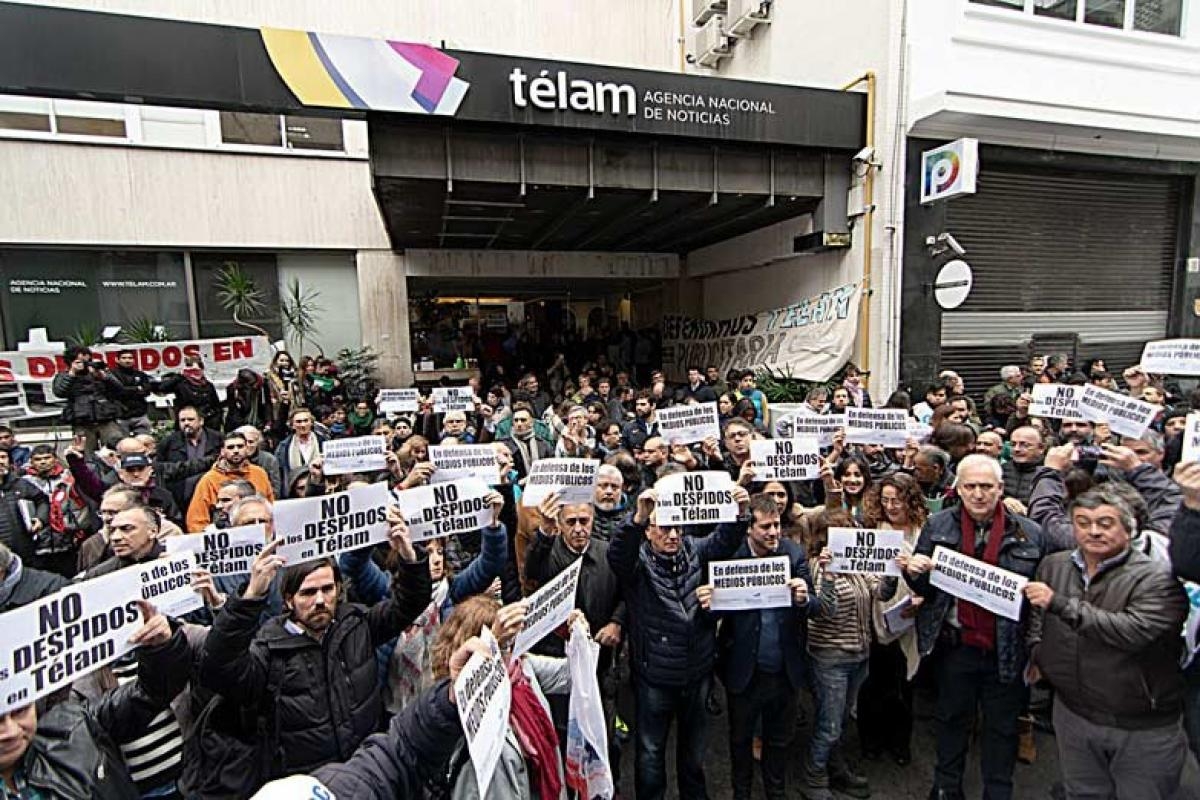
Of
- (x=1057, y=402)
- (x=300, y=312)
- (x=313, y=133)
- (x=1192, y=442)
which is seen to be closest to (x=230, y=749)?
(x=1192, y=442)

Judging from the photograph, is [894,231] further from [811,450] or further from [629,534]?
[629,534]

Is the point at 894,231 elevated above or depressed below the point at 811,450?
above

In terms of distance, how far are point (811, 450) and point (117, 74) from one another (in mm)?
8395

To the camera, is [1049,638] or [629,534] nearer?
[1049,638]

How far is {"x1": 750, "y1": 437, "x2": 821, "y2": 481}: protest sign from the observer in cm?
403

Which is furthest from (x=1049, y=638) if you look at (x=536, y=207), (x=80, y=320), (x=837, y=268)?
(x=80, y=320)

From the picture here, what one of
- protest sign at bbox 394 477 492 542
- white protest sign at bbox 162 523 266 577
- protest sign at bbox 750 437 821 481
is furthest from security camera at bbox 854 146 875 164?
white protest sign at bbox 162 523 266 577

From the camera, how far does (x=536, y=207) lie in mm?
10688

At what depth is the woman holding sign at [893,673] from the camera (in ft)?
12.5

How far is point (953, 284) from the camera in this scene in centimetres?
903

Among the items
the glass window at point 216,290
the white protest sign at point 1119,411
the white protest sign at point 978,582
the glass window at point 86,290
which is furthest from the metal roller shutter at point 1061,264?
the glass window at point 86,290

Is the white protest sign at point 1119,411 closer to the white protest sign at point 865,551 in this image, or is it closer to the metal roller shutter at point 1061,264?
the white protest sign at point 865,551

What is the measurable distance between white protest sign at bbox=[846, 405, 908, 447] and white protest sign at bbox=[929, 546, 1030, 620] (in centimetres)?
201

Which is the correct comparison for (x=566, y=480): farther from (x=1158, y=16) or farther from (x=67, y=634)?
(x=1158, y=16)
